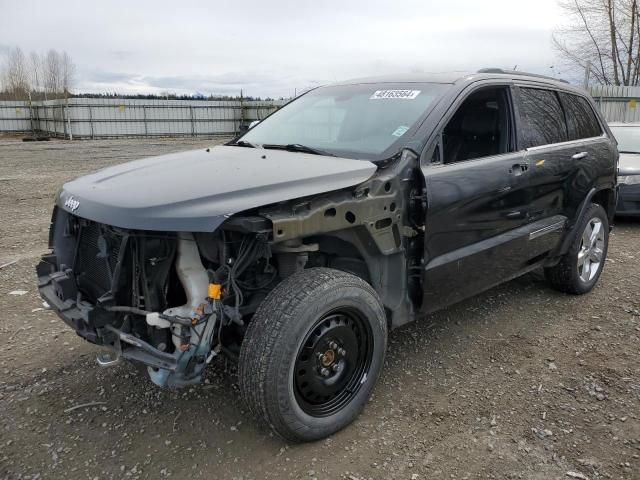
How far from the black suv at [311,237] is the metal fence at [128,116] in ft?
79.9

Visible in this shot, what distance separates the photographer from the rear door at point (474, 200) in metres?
3.27

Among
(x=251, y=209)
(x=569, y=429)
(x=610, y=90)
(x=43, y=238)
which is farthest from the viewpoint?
(x=610, y=90)

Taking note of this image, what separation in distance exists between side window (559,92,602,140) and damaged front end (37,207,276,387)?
3149mm

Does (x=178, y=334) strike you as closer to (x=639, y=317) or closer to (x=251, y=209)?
(x=251, y=209)

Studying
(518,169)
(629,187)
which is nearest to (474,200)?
(518,169)

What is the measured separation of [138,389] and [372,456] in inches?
58.5

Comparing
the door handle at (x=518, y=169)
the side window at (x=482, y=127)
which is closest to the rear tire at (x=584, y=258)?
the door handle at (x=518, y=169)

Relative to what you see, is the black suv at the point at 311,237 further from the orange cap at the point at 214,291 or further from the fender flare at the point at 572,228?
the fender flare at the point at 572,228

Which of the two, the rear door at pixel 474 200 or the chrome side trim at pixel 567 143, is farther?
the chrome side trim at pixel 567 143

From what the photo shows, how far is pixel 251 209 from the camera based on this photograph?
246 centimetres

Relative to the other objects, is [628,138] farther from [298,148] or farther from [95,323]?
[95,323]

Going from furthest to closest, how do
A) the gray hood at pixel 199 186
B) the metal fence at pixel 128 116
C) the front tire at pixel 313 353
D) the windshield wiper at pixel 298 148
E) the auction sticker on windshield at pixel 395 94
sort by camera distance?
the metal fence at pixel 128 116
the auction sticker on windshield at pixel 395 94
the windshield wiper at pixel 298 148
the front tire at pixel 313 353
the gray hood at pixel 199 186

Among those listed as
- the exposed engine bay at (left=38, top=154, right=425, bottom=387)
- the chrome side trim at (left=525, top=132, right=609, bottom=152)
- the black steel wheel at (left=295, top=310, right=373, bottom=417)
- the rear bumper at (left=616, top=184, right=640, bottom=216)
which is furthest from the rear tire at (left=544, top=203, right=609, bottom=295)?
the rear bumper at (left=616, top=184, right=640, bottom=216)

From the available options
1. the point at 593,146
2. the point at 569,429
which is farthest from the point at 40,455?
the point at 593,146
